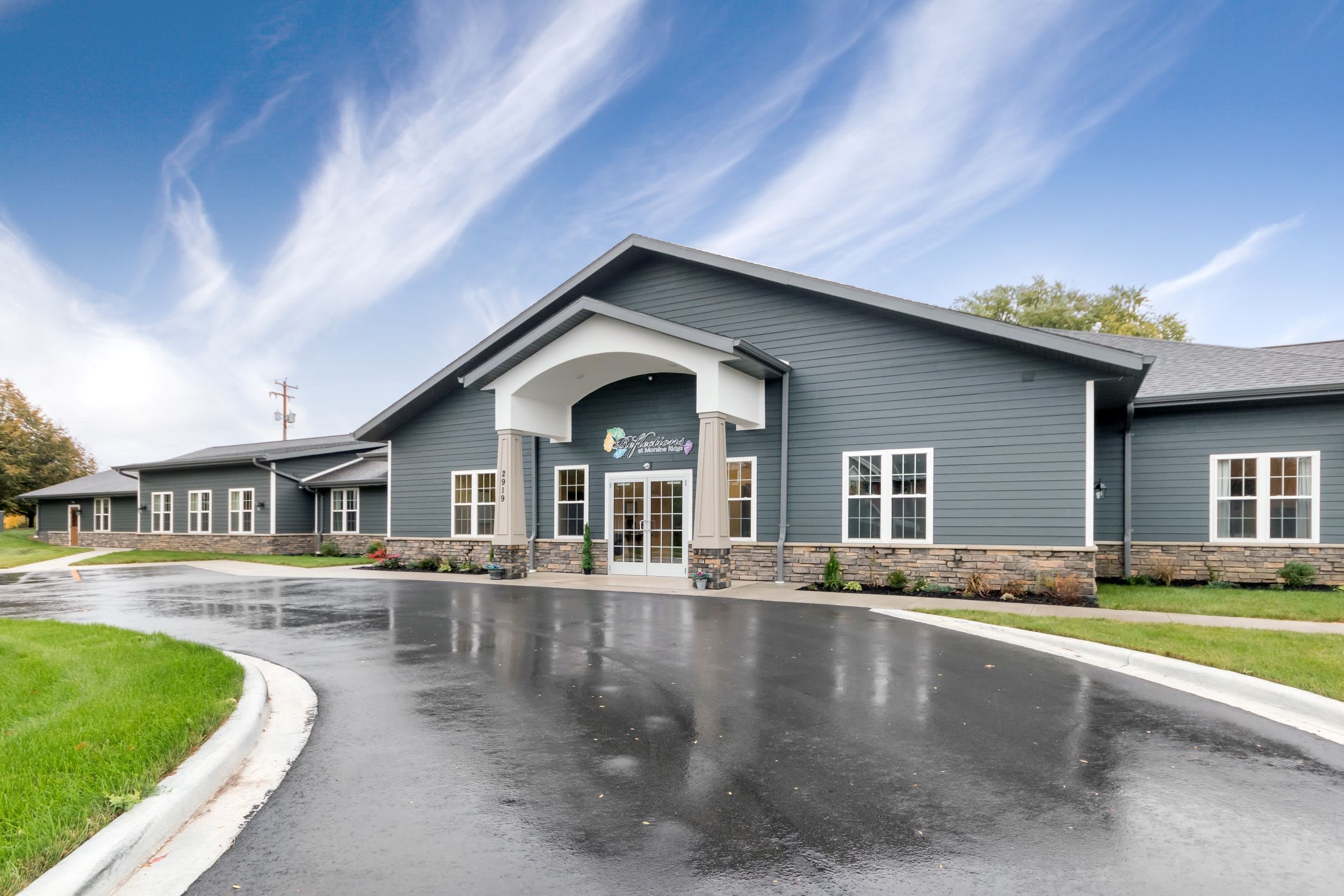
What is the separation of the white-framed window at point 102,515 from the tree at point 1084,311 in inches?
1685

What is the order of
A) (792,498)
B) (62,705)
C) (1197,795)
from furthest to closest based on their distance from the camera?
1. (792,498)
2. (62,705)
3. (1197,795)

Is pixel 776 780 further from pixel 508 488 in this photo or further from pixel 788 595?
pixel 508 488

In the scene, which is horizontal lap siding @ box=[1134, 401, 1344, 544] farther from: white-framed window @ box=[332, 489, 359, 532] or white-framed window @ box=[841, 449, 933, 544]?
white-framed window @ box=[332, 489, 359, 532]

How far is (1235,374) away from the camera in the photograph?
1457cm

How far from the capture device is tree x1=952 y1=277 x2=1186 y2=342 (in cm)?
3534

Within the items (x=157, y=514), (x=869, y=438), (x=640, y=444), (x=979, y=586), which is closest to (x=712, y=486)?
(x=640, y=444)

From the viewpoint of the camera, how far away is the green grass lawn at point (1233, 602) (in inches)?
390

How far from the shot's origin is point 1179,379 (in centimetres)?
1495

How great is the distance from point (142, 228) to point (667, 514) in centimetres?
1937

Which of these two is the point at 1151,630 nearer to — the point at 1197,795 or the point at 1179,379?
the point at 1197,795

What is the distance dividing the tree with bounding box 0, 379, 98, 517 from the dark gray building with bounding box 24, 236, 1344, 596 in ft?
140

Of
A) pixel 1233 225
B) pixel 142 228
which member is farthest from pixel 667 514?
pixel 1233 225

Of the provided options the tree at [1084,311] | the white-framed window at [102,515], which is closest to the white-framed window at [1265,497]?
the tree at [1084,311]

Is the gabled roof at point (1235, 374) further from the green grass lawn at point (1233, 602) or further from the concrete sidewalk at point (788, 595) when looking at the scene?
the concrete sidewalk at point (788, 595)
